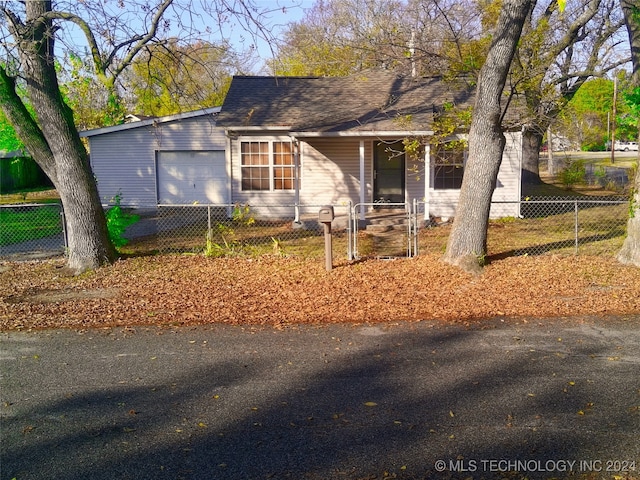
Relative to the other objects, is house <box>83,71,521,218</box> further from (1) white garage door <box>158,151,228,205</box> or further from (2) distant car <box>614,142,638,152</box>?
(2) distant car <box>614,142,638,152</box>

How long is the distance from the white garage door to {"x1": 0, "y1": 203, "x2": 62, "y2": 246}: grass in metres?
3.69

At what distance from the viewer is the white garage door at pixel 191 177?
68.0 ft

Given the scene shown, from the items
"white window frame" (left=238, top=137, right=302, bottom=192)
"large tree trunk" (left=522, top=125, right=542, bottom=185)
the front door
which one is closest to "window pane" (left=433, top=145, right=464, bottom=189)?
the front door

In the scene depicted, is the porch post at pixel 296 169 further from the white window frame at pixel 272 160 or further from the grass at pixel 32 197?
the grass at pixel 32 197

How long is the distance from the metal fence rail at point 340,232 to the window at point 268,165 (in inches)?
32.2

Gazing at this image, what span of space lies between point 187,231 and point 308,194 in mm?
4174

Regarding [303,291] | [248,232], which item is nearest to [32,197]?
[248,232]

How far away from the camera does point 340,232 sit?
15164 mm

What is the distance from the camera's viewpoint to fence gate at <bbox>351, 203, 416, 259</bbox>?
11461 millimetres

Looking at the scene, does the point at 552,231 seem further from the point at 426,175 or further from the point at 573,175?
the point at 573,175

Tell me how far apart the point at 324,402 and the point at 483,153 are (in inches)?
240

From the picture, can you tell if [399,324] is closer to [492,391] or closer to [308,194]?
[492,391]

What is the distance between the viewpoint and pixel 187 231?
616 inches

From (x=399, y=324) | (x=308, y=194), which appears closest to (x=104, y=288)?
(x=399, y=324)
